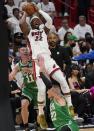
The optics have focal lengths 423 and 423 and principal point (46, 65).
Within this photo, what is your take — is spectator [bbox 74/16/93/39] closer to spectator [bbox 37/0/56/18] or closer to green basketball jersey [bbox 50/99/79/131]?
spectator [bbox 37/0/56/18]

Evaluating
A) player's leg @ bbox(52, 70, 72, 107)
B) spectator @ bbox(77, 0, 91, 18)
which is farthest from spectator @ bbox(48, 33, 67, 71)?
spectator @ bbox(77, 0, 91, 18)

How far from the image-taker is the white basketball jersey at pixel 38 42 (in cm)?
699

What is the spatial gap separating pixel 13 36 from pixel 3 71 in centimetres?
1024

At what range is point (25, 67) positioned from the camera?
7.36m

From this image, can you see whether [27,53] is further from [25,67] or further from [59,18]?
[59,18]

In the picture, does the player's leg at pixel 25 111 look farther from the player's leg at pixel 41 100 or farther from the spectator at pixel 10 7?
the spectator at pixel 10 7

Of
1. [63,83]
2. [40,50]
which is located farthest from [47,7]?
[63,83]

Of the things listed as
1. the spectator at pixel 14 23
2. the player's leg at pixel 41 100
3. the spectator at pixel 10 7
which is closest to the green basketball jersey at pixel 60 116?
the player's leg at pixel 41 100

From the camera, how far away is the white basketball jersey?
6.99 meters

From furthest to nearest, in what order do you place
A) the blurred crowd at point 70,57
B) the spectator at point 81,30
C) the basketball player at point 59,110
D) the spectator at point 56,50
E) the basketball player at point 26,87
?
1. the spectator at point 81,30
2. the spectator at point 56,50
3. the blurred crowd at point 70,57
4. the basketball player at point 26,87
5. the basketball player at point 59,110

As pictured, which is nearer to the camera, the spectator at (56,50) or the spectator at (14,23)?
the spectator at (56,50)

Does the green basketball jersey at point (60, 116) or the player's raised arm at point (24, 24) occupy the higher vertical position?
the player's raised arm at point (24, 24)

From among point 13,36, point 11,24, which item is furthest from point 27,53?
point 11,24

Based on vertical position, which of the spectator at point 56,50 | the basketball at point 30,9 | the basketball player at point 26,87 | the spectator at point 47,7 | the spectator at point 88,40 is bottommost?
the basketball player at point 26,87
